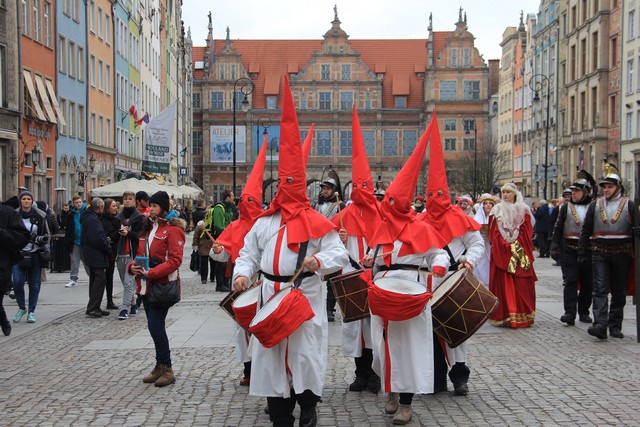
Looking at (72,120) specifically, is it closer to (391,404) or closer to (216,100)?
(391,404)

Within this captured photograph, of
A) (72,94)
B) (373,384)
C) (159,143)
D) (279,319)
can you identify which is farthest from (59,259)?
(72,94)

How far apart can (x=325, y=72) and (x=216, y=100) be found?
10096 millimetres

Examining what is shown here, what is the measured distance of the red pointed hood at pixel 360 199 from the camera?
32.4 feet

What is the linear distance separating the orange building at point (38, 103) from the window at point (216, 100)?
48000 millimetres

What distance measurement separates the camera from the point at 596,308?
38.3 ft

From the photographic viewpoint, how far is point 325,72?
84.1 meters

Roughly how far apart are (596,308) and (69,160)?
31220mm

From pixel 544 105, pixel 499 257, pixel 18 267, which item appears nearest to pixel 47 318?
pixel 18 267

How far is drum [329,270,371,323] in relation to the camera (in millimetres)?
8453

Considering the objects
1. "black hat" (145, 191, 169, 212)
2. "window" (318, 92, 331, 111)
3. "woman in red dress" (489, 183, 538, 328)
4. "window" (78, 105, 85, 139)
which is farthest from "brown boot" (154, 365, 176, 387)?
"window" (318, 92, 331, 111)

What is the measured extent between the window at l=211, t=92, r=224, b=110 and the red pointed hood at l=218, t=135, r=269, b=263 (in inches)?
3001

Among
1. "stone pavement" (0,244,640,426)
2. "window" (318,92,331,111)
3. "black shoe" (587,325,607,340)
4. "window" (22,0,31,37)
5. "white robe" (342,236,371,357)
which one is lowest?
"stone pavement" (0,244,640,426)

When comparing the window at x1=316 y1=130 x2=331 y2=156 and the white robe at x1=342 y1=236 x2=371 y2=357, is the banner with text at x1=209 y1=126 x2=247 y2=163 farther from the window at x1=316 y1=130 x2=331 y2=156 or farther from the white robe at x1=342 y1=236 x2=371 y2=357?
the white robe at x1=342 y1=236 x2=371 y2=357

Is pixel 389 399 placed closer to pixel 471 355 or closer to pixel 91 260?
pixel 471 355
